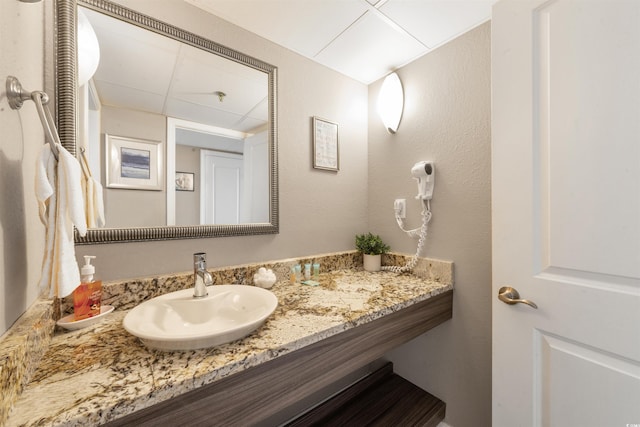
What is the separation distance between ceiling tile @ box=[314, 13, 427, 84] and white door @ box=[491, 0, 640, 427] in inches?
17.8

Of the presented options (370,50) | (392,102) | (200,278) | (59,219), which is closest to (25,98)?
(59,219)

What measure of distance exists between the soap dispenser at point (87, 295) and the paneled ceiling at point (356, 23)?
113 centimetres

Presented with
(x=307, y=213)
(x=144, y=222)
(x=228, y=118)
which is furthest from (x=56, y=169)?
(x=307, y=213)

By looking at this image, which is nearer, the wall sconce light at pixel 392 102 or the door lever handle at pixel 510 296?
the door lever handle at pixel 510 296

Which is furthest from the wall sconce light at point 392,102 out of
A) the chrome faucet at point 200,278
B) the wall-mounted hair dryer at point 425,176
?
the chrome faucet at point 200,278

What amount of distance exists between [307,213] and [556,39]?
1173 mm

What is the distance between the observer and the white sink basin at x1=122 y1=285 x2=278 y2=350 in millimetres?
627

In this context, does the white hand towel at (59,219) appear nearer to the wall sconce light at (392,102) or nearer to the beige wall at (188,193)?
the beige wall at (188,193)

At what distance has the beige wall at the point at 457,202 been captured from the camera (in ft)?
3.79

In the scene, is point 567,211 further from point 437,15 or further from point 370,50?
point 370,50

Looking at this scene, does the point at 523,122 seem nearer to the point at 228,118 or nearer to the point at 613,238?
the point at 613,238

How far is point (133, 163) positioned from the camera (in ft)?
3.17

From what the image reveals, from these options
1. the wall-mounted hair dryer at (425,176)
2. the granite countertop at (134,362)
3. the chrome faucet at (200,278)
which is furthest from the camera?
the wall-mounted hair dryer at (425,176)

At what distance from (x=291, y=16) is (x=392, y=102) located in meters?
0.69
